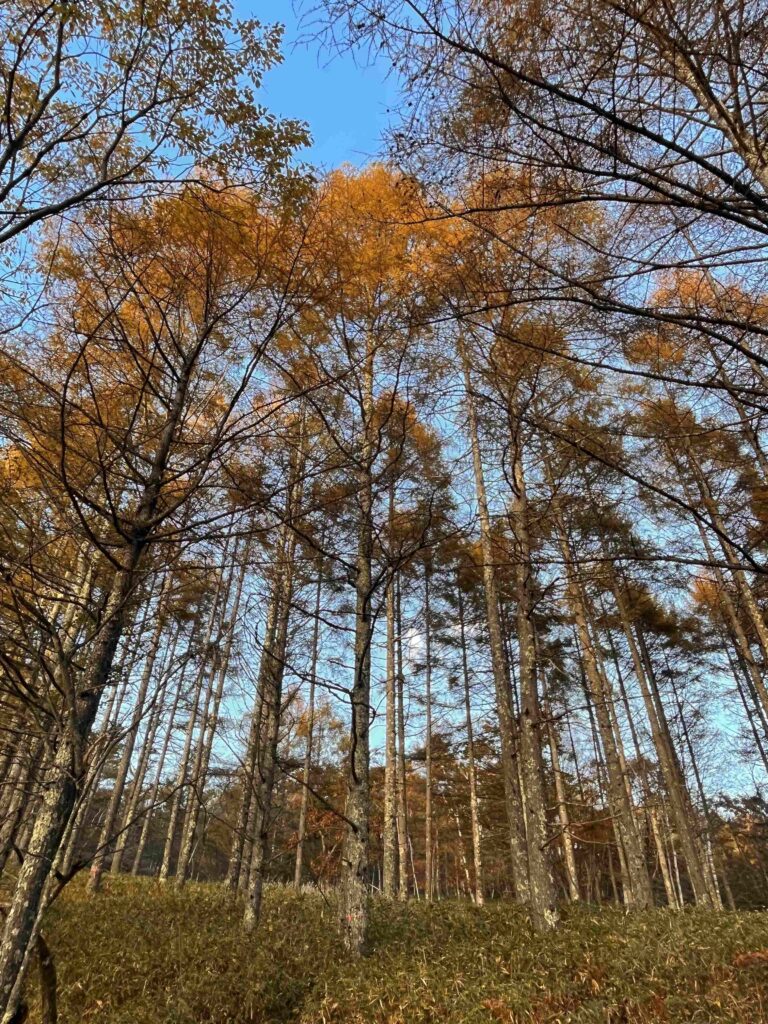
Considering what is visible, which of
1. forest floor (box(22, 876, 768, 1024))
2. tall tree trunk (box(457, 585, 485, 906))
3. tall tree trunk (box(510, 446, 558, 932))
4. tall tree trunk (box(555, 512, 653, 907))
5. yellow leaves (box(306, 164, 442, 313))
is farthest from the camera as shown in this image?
tall tree trunk (box(457, 585, 485, 906))

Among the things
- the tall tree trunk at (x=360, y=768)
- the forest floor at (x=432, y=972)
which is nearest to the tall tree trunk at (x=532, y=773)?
the forest floor at (x=432, y=972)

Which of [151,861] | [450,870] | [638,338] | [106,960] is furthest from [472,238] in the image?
[151,861]

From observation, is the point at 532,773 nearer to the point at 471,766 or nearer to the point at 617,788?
the point at 617,788

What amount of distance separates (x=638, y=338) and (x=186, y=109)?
8.83 ft

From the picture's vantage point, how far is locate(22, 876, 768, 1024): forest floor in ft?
12.1

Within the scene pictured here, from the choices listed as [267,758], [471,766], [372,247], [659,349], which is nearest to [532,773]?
[267,758]

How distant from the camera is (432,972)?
4508mm

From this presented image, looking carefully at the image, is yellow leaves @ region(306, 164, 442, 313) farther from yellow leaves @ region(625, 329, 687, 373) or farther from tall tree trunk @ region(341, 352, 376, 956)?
yellow leaves @ region(625, 329, 687, 373)

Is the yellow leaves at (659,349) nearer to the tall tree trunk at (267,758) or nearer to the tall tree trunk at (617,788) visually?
the tall tree trunk at (267,758)


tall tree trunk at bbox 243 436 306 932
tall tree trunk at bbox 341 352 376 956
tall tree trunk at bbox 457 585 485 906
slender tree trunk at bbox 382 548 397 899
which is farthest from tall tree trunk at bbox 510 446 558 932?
tall tree trunk at bbox 457 585 485 906

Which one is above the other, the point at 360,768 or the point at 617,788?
the point at 617,788

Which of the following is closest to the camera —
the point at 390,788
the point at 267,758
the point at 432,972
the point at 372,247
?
the point at 432,972

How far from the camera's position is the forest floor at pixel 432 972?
3678 millimetres

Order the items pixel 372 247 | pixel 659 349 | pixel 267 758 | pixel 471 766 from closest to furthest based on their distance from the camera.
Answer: pixel 659 349 → pixel 372 247 → pixel 267 758 → pixel 471 766
